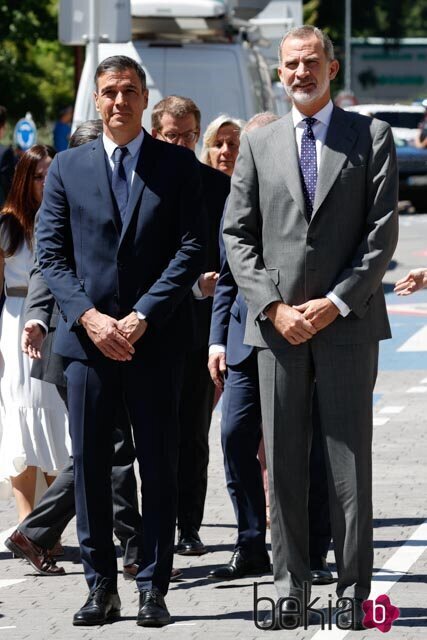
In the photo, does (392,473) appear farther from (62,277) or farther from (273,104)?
(273,104)

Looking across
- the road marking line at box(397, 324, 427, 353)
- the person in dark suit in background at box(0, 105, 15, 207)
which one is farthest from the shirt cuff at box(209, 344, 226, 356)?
the road marking line at box(397, 324, 427, 353)

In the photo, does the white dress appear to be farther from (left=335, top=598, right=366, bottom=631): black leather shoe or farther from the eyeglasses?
(left=335, top=598, right=366, bottom=631): black leather shoe

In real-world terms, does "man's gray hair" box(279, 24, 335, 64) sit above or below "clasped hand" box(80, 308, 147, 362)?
above

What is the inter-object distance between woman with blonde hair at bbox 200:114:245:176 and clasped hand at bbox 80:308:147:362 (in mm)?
2074

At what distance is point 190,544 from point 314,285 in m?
2.25

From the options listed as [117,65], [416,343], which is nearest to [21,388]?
[117,65]

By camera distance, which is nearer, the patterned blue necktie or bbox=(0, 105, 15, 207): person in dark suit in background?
the patterned blue necktie

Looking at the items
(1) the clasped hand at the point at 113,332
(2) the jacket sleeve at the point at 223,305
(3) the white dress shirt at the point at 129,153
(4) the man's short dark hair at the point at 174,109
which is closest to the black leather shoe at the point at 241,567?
(2) the jacket sleeve at the point at 223,305

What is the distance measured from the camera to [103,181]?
659cm

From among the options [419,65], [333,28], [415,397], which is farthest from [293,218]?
[419,65]

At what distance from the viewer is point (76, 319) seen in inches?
255

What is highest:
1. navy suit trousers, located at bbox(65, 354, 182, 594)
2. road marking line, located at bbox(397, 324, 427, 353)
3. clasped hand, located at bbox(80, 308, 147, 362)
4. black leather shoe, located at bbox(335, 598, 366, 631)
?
clasped hand, located at bbox(80, 308, 147, 362)

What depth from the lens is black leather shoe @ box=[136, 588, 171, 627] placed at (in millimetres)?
6578

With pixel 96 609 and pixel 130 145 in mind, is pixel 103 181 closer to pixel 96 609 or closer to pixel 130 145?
pixel 130 145
